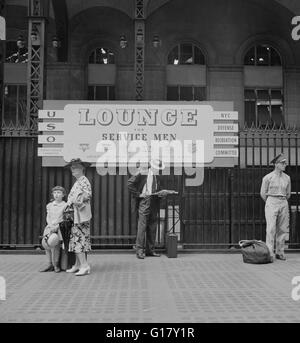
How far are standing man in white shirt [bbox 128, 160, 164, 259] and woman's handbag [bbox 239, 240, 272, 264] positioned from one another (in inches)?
73.0

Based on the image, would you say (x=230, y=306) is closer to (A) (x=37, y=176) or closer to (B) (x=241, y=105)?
(A) (x=37, y=176)

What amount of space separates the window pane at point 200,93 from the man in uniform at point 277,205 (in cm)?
1252

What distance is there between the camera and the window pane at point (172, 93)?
21.5m

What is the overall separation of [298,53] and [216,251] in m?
14.7

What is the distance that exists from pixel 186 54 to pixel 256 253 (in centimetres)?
1467

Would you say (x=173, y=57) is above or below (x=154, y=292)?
above

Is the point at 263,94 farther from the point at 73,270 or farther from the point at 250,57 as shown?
the point at 73,270

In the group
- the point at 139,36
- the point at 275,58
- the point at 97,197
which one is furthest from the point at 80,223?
the point at 275,58

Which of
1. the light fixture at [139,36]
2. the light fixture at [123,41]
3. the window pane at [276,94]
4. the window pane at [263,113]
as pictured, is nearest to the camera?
the light fixture at [139,36]

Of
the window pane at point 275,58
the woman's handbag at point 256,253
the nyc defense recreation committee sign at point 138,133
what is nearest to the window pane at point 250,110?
the window pane at point 275,58

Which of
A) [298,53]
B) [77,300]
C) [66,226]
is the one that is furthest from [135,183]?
[298,53]

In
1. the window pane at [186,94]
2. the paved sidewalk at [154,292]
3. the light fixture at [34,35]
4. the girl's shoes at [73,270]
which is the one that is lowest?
the paved sidewalk at [154,292]

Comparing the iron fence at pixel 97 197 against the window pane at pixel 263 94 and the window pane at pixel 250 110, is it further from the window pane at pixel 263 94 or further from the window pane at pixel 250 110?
the window pane at pixel 263 94

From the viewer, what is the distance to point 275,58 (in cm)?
2195
